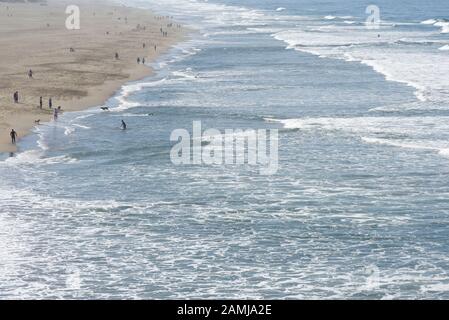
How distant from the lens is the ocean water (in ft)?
80.4

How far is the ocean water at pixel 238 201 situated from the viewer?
24516 mm

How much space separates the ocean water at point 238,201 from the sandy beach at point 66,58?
258cm

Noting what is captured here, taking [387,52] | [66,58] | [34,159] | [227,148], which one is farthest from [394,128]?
[387,52]

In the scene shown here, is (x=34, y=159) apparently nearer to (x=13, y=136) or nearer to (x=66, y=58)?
(x=13, y=136)

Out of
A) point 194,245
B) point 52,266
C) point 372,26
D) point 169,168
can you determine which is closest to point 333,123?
point 169,168

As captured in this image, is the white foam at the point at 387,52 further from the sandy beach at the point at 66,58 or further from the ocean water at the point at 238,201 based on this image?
the sandy beach at the point at 66,58

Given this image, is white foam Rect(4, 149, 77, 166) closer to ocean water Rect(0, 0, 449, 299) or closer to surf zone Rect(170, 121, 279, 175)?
ocean water Rect(0, 0, 449, 299)

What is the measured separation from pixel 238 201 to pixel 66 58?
157ft

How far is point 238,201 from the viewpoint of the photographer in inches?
1262

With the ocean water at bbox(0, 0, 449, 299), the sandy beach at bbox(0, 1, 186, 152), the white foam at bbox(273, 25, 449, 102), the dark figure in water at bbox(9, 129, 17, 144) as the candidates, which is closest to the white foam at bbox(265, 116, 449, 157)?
the ocean water at bbox(0, 0, 449, 299)

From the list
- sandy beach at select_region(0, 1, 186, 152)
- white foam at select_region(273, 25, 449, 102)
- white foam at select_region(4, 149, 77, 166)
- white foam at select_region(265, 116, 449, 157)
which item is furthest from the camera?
white foam at select_region(273, 25, 449, 102)

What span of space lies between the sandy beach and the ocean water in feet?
8.45

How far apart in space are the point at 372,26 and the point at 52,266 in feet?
354

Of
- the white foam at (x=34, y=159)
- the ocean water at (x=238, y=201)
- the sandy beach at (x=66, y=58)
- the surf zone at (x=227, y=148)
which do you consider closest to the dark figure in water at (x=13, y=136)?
the sandy beach at (x=66, y=58)
